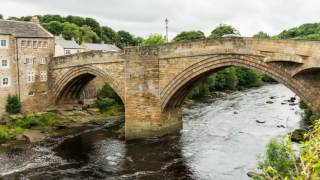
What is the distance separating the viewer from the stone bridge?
27.8m

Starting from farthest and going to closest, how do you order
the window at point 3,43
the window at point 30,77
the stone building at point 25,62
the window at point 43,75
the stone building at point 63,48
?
the stone building at point 63,48
the window at point 43,75
the window at point 30,77
the stone building at point 25,62
the window at point 3,43

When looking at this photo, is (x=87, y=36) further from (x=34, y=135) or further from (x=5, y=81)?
(x=34, y=135)

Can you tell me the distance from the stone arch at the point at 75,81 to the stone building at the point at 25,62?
1690 mm

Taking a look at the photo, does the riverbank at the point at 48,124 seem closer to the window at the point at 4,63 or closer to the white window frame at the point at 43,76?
the white window frame at the point at 43,76

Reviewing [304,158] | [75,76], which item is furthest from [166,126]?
[304,158]

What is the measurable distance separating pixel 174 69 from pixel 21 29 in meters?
20.8

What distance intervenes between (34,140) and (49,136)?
209 centimetres

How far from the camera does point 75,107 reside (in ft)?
168

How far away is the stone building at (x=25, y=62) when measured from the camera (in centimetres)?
4378

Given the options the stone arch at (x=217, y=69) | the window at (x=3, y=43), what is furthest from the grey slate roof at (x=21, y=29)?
the stone arch at (x=217, y=69)

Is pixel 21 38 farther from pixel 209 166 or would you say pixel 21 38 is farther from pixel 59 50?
pixel 209 166

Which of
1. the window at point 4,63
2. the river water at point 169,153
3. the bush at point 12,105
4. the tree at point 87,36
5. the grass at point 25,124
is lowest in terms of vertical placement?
the river water at point 169,153

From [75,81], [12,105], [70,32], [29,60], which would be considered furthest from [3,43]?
[70,32]

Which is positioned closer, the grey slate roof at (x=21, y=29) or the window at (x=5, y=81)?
the window at (x=5, y=81)
